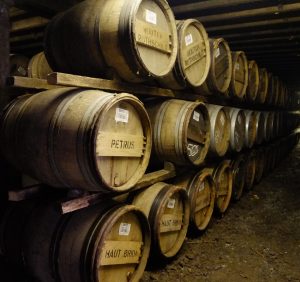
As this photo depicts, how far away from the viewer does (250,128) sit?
20.0 ft

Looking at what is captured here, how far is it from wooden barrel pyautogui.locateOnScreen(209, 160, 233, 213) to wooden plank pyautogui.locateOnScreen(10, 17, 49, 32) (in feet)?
11.6

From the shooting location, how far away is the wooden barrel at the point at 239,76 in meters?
4.91

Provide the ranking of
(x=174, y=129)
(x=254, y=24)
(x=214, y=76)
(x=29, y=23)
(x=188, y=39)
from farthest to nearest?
(x=254, y=24) → (x=29, y=23) → (x=214, y=76) → (x=188, y=39) → (x=174, y=129)

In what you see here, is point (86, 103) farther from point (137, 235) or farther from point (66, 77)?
point (137, 235)

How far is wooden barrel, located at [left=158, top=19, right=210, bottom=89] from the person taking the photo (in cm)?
343

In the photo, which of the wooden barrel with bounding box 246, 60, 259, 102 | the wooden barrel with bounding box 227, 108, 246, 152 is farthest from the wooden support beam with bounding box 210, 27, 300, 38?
the wooden barrel with bounding box 227, 108, 246, 152

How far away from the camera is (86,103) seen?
2.21 meters

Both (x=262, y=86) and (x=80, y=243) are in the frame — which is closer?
(x=80, y=243)

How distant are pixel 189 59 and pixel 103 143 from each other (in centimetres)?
185

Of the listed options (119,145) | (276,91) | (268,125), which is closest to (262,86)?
(268,125)

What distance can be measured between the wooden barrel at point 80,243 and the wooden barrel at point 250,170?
419 centimetres

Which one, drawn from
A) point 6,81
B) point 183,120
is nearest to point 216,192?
point 183,120

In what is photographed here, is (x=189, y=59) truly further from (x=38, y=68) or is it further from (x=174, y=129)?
(x=38, y=68)

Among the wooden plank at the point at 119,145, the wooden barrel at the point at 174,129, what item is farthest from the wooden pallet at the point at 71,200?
the wooden barrel at the point at 174,129
